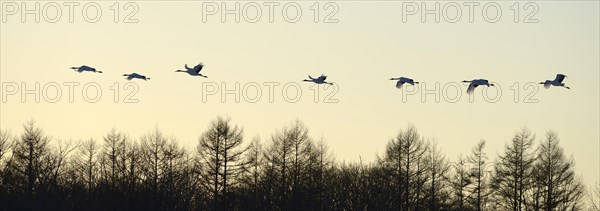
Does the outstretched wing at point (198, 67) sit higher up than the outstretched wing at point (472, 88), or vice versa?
the outstretched wing at point (198, 67)

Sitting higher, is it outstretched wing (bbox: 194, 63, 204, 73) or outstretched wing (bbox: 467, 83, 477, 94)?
outstretched wing (bbox: 194, 63, 204, 73)

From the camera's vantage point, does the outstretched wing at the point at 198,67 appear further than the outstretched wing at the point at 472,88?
No

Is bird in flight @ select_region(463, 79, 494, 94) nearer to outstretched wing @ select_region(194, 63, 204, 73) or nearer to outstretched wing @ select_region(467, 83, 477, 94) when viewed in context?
outstretched wing @ select_region(467, 83, 477, 94)

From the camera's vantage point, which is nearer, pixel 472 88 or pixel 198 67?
pixel 198 67

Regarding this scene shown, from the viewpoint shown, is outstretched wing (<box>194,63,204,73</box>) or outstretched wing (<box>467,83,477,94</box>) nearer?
outstretched wing (<box>194,63,204,73</box>)

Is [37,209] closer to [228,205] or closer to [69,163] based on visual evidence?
[228,205]

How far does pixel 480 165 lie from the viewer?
8694cm

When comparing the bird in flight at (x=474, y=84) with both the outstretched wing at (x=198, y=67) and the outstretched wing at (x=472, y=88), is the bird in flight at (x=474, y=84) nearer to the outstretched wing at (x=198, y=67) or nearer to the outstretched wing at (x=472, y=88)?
the outstretched wing at (x=472, y=88)

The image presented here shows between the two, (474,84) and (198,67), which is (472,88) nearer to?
(474,84)

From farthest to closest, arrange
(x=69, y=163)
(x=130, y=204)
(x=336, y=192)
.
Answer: (x=69, y=163)
(x=336, y=192)
(x=130, y=204)

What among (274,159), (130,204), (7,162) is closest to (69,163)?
(7,162)

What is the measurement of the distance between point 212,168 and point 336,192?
7.28 meters

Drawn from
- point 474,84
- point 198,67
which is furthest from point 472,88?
point 198,67

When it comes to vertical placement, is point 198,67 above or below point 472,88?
Answer: above
